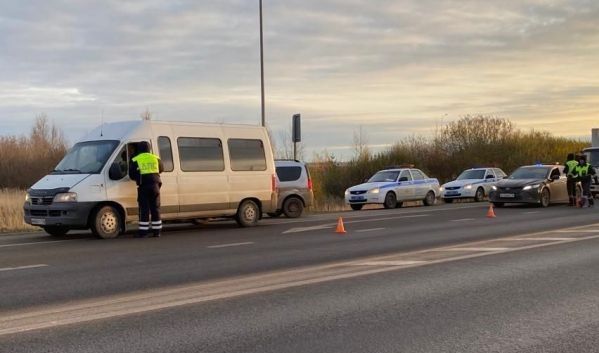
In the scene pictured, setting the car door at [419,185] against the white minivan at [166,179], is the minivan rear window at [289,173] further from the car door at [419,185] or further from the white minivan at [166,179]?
the car door at [419,185]

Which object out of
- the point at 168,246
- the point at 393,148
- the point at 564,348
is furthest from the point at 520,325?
the point at 393,148

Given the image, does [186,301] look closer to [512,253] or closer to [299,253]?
[299,253]

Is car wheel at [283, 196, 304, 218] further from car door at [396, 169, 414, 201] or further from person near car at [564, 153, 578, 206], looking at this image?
person near car at [564, 153, 578, 206]

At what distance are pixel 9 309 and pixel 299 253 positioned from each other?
16.8ft

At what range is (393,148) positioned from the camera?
4444 cm

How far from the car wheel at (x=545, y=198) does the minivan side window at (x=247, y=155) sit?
11412mm

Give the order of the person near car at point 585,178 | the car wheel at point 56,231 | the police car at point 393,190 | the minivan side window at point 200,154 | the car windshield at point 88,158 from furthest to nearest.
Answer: the police car at point 393,190 < the person near car at point 585,178 < the minivan side window at point 200,154 < the car wheel at point 56,231 < the car windshield at point 88,158

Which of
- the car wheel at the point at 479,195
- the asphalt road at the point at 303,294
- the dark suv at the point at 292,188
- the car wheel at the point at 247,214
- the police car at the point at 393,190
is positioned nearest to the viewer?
the asphalt road at the point at 303,294

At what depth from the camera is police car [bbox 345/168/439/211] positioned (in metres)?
25.6

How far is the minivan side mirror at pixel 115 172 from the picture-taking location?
13.4 meters

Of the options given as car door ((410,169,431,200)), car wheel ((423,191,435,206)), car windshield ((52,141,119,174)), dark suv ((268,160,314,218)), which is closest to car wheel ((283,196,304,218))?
dark suv ((268,160,314,218))

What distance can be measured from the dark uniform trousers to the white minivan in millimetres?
449

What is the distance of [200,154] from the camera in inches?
591

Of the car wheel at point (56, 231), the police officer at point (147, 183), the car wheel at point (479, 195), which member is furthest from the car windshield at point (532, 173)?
the car wheel at point (56, 231)
